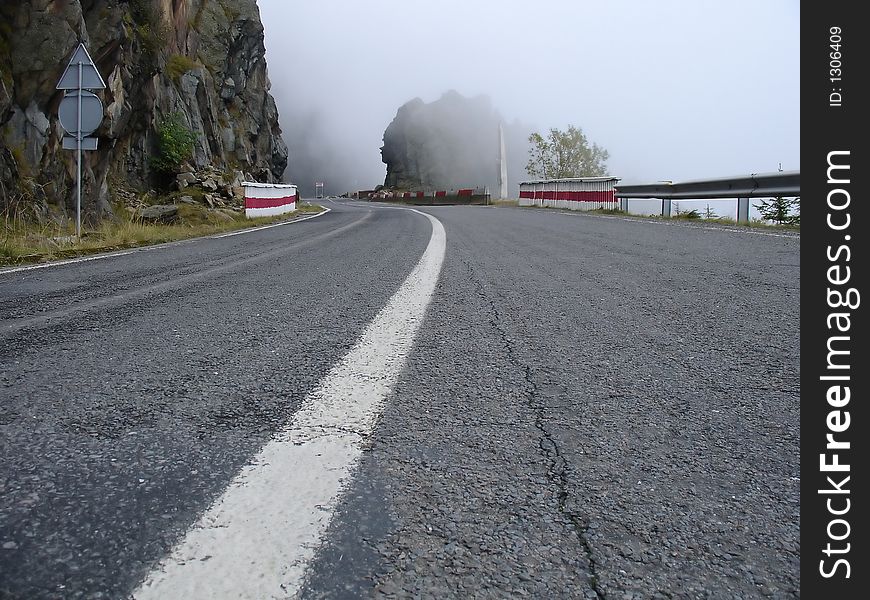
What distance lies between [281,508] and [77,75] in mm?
9752

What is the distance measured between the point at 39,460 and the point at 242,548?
617mm

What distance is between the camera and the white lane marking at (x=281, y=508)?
930 millimetres

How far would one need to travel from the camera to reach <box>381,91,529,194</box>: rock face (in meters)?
85.6

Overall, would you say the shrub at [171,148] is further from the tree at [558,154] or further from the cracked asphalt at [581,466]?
the tree at [558,154]

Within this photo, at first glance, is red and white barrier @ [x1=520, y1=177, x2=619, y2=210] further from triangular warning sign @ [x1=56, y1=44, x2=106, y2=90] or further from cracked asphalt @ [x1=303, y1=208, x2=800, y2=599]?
cracked asphalt @ [x1=303, y1=208, x2=800, y2=599]

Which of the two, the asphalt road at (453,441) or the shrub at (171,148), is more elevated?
the shrub at (171,148)

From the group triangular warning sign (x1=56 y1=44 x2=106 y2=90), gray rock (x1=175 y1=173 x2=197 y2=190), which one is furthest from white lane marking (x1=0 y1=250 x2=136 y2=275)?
gray rock (x1=175 y1=173 x2=197 y2=190)

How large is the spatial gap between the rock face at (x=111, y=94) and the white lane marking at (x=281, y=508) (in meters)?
9.65

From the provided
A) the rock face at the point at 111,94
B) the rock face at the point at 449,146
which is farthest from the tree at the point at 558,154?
the rock face at the point at 111,94

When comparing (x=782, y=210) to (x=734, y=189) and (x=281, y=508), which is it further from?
(x=281, y=508)

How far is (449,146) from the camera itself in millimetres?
91438

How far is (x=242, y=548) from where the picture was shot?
1010 millimetres
